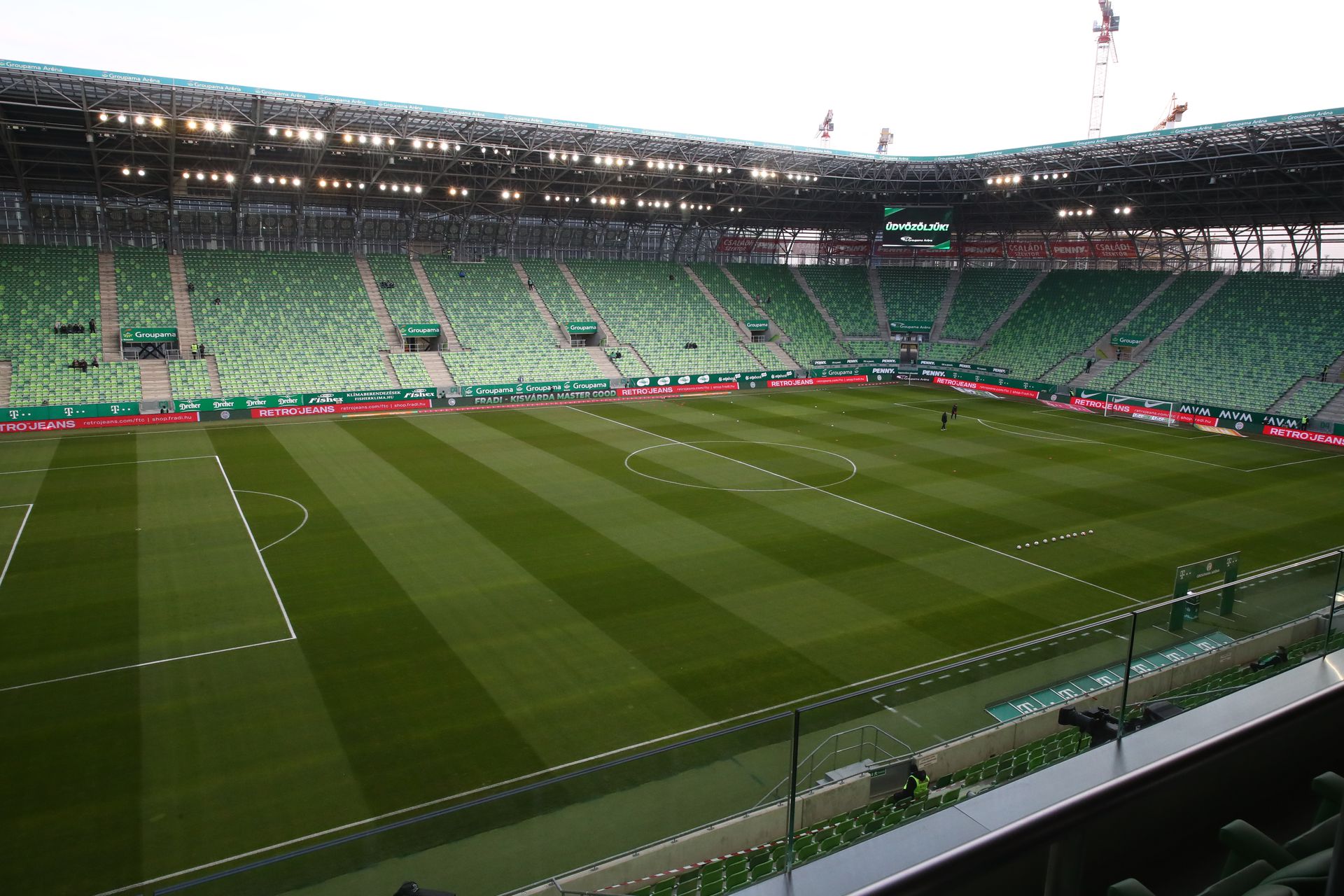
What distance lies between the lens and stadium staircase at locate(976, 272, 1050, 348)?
224 feet

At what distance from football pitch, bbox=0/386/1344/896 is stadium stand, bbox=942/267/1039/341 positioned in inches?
1254

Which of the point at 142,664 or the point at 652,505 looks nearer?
the point at 142,664

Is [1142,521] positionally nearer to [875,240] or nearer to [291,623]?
[291,623]

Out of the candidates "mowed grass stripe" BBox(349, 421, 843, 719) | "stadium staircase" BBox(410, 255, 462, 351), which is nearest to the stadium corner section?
"stadium staircase" BBox(410, 255, 462, 351)

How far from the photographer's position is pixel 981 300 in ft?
237

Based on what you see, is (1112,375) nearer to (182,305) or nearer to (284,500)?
(284,500)

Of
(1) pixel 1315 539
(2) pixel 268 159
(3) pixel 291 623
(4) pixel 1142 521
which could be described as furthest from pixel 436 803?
(2) pixel 268 159

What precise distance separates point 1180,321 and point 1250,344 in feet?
19.1

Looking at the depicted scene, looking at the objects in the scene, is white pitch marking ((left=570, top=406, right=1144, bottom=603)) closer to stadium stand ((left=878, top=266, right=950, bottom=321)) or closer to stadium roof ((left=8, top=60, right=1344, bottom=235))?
stadium roof ((left=8, top=60, right=1344, bottom=235))

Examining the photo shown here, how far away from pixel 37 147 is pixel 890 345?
58298mm

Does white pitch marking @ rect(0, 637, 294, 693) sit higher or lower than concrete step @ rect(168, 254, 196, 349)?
lower

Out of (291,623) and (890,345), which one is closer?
(291,623)

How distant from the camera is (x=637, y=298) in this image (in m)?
66.8

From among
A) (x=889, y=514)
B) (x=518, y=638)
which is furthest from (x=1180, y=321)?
(x=518, y=638)
